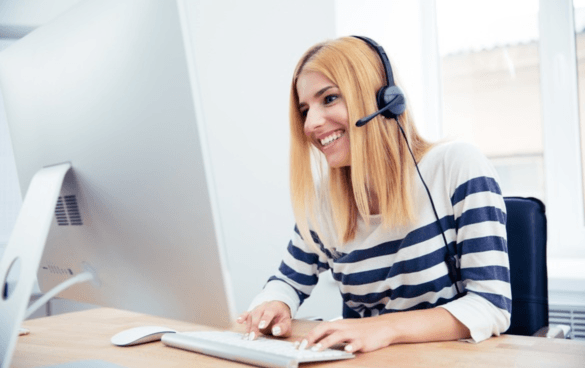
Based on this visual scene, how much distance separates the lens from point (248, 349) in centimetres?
87

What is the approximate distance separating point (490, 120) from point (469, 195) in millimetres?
1531

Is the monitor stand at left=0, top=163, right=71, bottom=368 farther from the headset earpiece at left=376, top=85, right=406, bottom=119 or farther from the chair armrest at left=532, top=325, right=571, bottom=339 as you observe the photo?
the chair armrest at left=532, top=325, right=571, bottom=339

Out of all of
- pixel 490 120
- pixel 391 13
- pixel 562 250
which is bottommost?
pixel 562 250

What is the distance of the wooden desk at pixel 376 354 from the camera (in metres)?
0.84

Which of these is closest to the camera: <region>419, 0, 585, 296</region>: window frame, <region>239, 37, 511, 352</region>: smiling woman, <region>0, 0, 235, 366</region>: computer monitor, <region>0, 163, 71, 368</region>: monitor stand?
<region>0, 0, 235, 366</region>: computer monitor

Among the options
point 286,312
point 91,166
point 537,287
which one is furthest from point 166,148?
point 537,287

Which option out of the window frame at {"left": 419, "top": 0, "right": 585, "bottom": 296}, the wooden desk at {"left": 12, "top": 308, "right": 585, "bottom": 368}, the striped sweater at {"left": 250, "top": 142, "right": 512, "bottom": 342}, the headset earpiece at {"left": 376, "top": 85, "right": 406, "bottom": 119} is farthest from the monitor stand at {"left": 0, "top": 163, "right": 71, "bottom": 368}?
the window frame at {"left": 419, "top": 0, "right": 585, "bottom": 296}

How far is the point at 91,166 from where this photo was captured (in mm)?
810

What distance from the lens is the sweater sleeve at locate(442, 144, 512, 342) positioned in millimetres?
1023

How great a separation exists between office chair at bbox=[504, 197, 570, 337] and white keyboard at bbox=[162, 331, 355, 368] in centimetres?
57

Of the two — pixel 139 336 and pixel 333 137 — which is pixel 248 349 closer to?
pixel 139 336

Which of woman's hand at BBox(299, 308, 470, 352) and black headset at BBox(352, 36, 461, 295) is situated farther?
black headset at BBox(352, 36, 461, 295)

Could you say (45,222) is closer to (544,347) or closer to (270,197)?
(544,347)

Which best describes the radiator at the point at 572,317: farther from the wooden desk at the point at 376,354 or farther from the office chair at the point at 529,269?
the wooden desk at the point at 376,354
